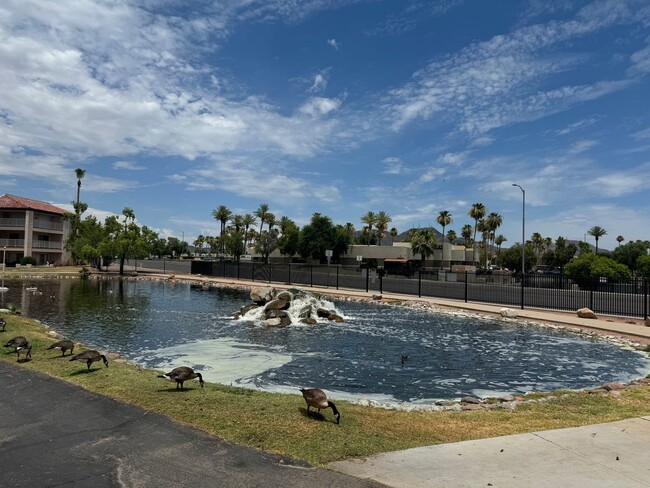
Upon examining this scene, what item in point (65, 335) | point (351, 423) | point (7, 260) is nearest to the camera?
Answer: point (351, 423)

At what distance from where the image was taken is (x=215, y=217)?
120 meters

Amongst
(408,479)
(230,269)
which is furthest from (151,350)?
(230,269)

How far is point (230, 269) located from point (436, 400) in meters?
48.2

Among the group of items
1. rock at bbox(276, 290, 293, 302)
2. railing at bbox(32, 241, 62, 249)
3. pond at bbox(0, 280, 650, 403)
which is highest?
railing at bbox(32, 241, 62, 249)

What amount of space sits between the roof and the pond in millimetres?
46545

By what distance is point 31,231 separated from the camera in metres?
67.1

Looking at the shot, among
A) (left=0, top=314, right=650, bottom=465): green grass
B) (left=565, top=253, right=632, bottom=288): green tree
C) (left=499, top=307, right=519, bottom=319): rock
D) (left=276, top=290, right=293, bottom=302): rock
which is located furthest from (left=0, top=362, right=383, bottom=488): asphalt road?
(left=565, top=253, right=632, bottom=288): green tree

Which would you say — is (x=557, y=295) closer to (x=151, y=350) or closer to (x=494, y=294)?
(x=494, y=294)

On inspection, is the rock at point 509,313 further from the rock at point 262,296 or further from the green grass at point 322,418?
the green grass at point 322,418

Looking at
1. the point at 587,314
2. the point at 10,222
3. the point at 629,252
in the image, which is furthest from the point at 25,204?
the point at 629,252

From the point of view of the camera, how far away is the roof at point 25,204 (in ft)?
217

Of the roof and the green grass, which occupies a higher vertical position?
the roof

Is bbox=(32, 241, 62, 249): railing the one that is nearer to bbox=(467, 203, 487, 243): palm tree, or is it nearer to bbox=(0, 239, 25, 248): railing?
bbox=(0, 239, 25, 248): railing

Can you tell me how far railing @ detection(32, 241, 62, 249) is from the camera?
69.1 m
